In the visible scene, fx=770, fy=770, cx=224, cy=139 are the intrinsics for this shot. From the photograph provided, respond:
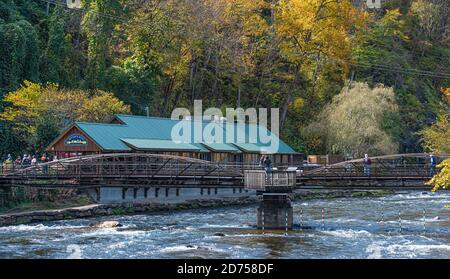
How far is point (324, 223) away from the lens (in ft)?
182

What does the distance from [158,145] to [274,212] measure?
2217cm

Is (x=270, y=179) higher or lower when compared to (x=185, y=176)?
lower

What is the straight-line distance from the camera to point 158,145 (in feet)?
236

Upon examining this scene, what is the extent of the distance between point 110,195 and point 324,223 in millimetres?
19123

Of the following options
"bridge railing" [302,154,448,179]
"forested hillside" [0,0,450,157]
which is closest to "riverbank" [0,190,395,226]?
"forested hillside" [0,0,450,157]

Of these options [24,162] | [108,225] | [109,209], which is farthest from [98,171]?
[108,225]

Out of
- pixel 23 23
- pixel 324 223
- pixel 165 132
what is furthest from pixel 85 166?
pixel 23 23

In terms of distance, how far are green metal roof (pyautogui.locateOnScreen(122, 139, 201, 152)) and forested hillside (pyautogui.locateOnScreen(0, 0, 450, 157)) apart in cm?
735

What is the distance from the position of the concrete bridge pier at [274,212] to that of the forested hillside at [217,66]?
2827 centimetres

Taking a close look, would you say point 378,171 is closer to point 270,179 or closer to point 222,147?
point 270,179

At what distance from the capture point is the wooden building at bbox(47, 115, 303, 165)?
221 feet

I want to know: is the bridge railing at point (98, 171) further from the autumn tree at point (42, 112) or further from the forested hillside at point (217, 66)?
the forested hillside at point (217, 66)

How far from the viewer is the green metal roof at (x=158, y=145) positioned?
6981cm
